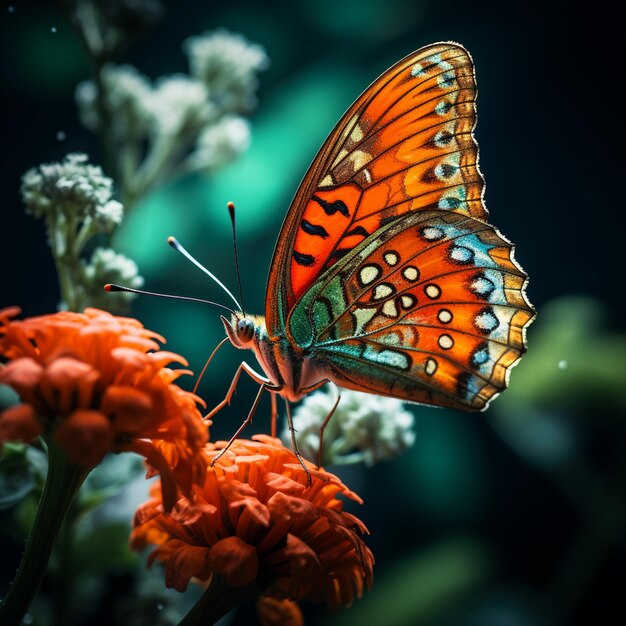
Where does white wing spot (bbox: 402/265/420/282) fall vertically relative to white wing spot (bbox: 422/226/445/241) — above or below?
below

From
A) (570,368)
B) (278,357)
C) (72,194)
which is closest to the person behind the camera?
(72,194)

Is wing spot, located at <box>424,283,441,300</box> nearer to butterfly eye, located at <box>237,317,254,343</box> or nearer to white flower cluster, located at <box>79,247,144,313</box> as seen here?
butterfly eye, located at <box>237,317,254,343</box>

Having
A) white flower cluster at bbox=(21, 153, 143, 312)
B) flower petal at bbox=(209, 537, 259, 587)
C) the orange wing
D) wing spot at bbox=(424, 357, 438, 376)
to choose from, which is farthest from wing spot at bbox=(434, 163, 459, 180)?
flower petal at bbox=(209, 537, 259, 587)

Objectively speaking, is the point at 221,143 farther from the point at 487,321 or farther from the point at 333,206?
the point at 487,321

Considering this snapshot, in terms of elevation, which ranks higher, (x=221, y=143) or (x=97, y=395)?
(x=221, y=143)

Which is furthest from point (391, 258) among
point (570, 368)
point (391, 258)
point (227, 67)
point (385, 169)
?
point (570, 368)

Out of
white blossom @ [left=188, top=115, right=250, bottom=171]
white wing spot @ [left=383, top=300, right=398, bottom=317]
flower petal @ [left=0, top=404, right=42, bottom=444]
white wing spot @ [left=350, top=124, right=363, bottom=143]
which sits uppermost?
white blossom @ [left=188, top=115, right=250, bottom=171]

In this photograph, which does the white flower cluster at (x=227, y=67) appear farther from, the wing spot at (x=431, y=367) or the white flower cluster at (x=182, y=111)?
the wing spot at (x=431, y=367)
